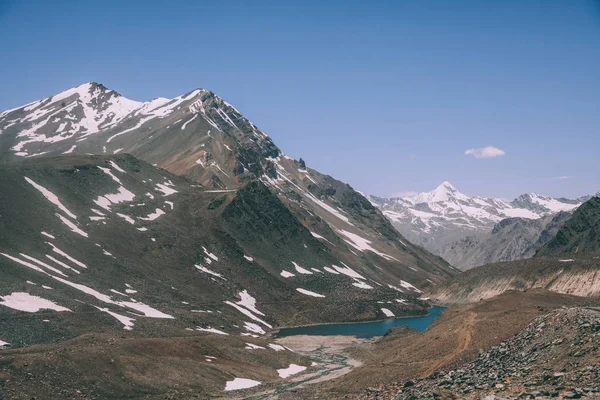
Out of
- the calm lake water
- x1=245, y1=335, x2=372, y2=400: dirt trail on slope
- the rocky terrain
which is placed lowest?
the calm lake water

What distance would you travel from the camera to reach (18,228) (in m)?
134

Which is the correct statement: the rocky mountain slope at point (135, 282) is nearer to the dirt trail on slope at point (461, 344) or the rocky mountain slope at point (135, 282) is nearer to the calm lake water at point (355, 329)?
the calm lake water at point (355, 329)

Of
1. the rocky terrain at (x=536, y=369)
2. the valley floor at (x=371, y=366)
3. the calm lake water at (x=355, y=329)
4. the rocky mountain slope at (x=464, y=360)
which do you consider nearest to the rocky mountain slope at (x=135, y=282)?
the valley floor at (x=371, y=366)

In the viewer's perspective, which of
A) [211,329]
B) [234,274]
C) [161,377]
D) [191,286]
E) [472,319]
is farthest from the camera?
[234,274]

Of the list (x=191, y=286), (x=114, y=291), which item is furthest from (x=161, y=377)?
(x=191, y=286)

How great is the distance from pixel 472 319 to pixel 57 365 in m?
52.4

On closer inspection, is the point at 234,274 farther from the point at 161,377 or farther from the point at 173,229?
the point at 161,377

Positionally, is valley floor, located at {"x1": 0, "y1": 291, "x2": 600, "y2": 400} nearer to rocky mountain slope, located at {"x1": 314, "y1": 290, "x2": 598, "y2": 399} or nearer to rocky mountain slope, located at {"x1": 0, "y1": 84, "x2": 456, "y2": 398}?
rocky mountain slope, located at {"x1": 314, "y1": 290, "x2": 598, "y2": 399}

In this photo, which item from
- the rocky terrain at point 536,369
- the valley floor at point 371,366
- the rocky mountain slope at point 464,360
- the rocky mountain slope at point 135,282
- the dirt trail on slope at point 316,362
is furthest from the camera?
the rocky mountain slope at point 135,282

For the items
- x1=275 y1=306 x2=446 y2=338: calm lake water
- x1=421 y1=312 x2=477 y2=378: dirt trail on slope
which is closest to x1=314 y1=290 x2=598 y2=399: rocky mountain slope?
x1=421 y1=312 x2=477 y2=378: dirt trail on slope

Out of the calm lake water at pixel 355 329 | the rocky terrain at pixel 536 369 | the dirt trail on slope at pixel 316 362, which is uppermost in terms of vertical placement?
the rocky terrain at pixel 536 369

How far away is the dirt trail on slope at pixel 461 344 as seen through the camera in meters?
60.3

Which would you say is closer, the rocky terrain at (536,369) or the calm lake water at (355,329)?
the rocky terrain at (536,369)

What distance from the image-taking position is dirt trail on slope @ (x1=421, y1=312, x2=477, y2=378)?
60.3 m
